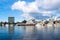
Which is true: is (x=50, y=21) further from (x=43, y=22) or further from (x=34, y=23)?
(x=34, y=23)

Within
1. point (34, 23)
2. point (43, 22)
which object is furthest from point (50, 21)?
point (34, 23)

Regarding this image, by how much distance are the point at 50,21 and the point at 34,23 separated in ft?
21.2

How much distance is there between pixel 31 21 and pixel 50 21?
5.74 metres

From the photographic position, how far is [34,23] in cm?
5000

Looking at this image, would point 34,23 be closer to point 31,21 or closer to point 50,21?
point 31,21

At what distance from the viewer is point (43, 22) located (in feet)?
156

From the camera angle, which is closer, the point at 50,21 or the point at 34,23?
the point at 50,21

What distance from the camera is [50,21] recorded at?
45.3m

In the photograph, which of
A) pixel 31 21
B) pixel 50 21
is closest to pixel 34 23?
pixel 31 21

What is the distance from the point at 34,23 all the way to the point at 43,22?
351 cm

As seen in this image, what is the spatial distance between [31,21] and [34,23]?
9.02 ft
